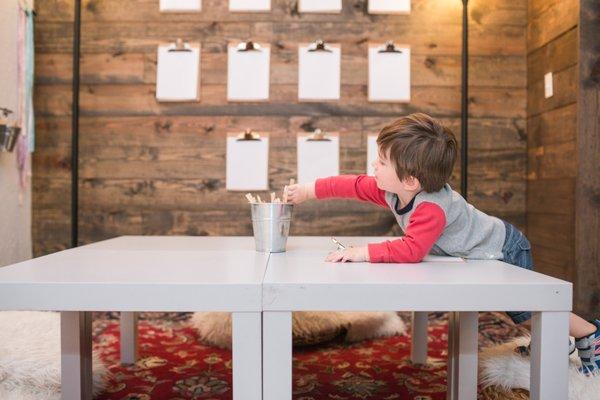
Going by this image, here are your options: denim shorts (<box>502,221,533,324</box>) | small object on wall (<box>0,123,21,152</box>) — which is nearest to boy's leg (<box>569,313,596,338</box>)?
denim shorts (<box>502,221,533,324</box>)

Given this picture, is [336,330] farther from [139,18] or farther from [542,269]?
[139,18]

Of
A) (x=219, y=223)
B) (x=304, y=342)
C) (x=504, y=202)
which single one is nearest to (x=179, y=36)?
(x=219, y=223)

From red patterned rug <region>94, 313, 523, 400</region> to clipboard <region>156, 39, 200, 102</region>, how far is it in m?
1.10

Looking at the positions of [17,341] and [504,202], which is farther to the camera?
[504,202]

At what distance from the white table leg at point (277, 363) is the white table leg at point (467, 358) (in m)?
0.60

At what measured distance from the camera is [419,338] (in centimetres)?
183

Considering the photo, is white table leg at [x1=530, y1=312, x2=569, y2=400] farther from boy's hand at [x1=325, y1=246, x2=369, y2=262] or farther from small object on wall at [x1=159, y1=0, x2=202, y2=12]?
small object on wall at [x1=159, y1=0, x2=202, y2=12]

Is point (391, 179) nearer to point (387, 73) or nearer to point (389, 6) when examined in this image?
point (387, 73)

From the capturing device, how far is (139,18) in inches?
104

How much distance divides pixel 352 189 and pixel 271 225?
0.36 m

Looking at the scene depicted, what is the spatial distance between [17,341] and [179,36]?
165 centimetres

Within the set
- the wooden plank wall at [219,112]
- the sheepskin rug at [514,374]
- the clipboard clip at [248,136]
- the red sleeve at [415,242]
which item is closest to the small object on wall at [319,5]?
the wooden plank wall at [219,112]

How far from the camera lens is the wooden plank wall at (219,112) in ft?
8.68

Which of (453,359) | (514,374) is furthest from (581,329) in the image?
(453,359)
